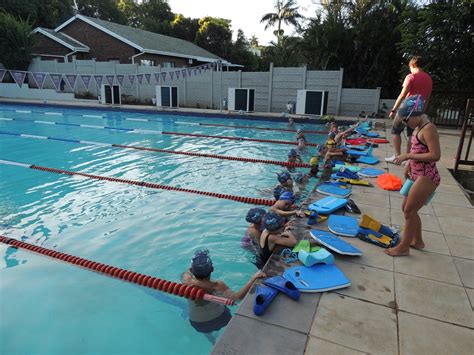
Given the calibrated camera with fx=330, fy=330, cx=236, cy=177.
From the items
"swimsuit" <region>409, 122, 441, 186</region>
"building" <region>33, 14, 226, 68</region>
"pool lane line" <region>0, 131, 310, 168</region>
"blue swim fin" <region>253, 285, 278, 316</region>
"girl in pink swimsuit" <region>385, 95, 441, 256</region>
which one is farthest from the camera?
"building" <region>33, 14, 226, 68</region>

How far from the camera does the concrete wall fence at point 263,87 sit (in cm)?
1664

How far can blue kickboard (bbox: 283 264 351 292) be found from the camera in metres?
2.60

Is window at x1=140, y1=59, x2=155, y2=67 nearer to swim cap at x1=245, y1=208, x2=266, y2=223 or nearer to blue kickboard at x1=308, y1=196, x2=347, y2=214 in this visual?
blue kickboard at x1=308, y1=196, x2=347, y2=214

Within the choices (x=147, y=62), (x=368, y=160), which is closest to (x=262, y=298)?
(x=368, y=160)

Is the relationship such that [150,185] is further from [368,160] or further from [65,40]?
[65,40]

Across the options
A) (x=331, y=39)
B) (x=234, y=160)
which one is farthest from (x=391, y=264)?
(x=331, y=39)

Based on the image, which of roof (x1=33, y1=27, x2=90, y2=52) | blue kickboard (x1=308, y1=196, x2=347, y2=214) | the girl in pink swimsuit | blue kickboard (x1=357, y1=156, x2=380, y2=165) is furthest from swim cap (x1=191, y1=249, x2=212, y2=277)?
roof (x1=33, y1=27, x2=90, y2=52)

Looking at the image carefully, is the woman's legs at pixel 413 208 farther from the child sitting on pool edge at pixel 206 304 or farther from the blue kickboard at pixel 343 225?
the child sitting on pool edge at pixel 206 304

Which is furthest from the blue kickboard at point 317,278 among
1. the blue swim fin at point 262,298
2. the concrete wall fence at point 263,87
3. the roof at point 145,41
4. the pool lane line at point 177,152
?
the roof at point 145,41

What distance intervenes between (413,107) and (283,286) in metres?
1.83

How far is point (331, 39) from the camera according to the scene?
18.0 meters

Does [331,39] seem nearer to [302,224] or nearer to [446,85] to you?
[446,85]

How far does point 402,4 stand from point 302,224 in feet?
57.6

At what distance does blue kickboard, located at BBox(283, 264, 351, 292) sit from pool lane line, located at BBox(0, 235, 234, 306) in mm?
589
